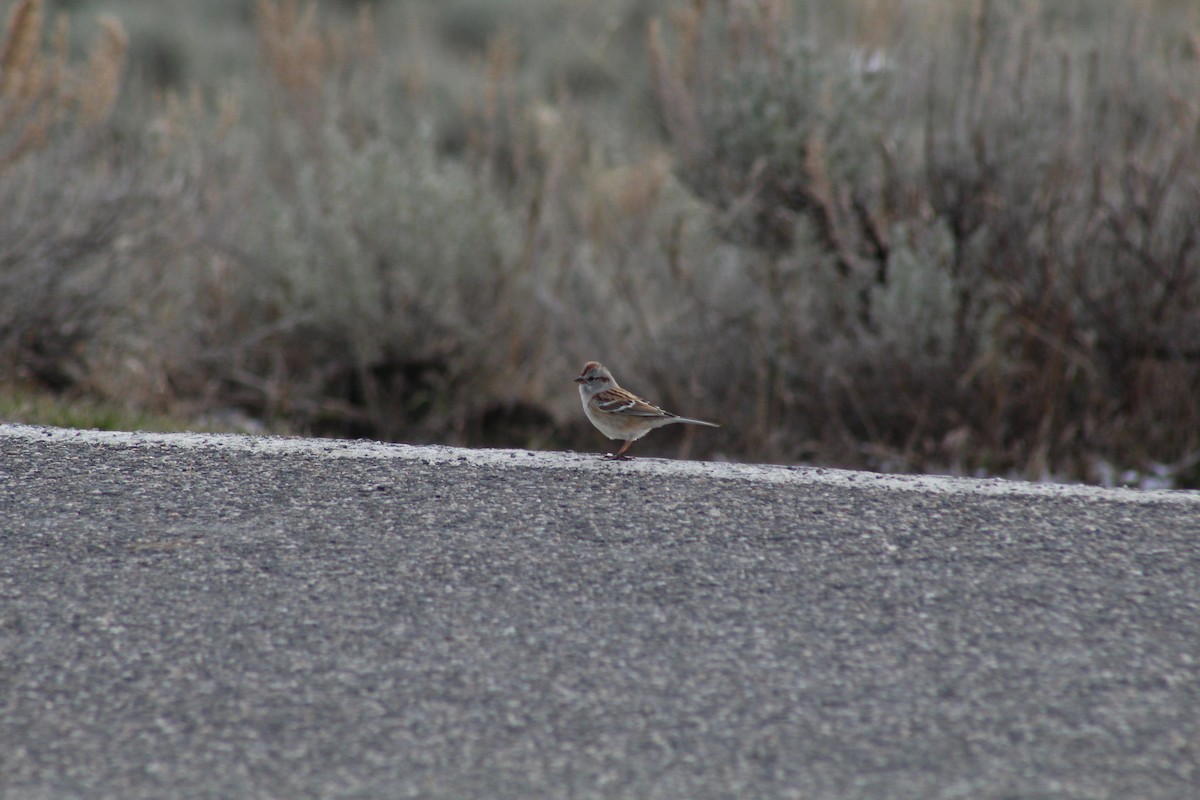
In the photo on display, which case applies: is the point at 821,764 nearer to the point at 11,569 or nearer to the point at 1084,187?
the point at 11,569

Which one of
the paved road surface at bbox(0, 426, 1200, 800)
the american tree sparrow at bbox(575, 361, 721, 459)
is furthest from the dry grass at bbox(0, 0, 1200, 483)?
the paved road surface at bbox(0, 426, 1200, 800)

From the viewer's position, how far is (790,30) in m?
7.96

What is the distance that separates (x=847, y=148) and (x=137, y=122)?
519 cm

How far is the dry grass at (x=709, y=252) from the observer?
7336 millimetres

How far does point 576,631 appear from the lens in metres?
3.33

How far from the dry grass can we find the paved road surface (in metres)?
3.31

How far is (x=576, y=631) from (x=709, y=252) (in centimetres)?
523

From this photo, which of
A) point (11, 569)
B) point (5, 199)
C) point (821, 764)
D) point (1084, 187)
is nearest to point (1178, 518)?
point (821, 764)

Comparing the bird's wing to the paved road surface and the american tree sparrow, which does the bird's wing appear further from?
the paved road surface

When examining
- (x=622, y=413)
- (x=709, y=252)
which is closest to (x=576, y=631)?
(x=622, y=413)

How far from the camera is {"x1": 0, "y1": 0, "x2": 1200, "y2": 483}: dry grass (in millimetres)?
7336

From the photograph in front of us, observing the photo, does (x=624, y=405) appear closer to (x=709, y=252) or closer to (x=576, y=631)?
(x=576, y=631)

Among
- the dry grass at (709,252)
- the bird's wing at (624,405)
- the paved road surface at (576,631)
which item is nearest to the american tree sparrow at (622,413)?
the bird's wing at (624,405)

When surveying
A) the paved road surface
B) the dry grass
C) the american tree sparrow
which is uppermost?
the dry grass
